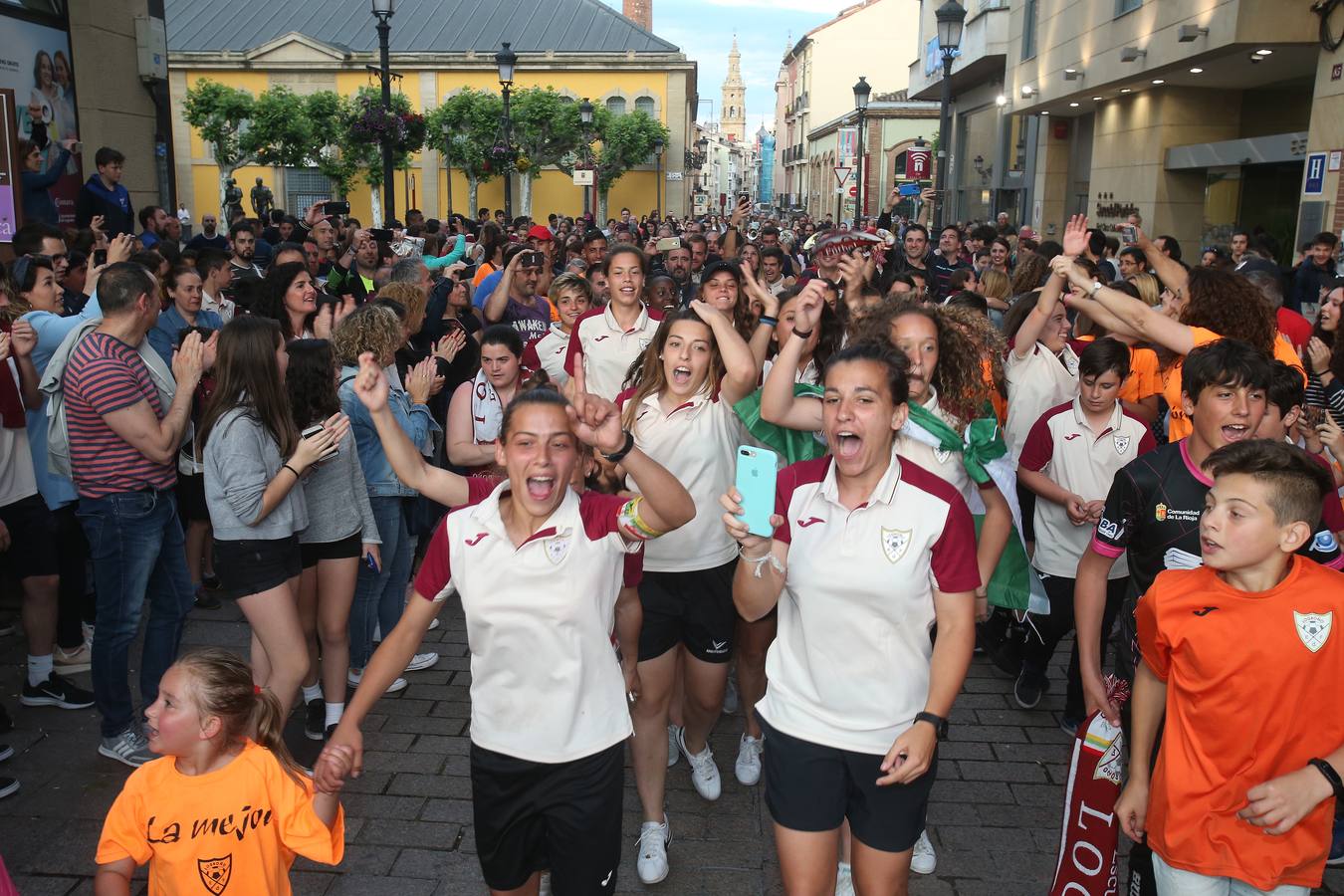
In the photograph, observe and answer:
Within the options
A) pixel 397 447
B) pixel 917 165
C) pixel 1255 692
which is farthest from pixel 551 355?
pixel 917 165

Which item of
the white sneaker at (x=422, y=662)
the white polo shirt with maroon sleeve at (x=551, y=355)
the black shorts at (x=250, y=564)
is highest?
the white polo shirt with maroon sleeve at (x=551, y=355)

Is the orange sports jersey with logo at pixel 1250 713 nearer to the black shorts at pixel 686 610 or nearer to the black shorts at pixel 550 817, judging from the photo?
the black shorts at pixel 550 817

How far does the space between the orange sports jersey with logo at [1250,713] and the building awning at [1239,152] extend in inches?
609

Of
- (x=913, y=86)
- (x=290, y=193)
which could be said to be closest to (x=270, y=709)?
(x=913, y=86)

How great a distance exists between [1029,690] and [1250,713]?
3063 millimetres

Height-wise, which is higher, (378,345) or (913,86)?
(913,86)

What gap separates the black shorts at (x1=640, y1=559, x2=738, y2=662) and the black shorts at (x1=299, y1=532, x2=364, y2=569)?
158 cm

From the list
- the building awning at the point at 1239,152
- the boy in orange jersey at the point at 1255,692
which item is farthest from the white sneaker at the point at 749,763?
the building awning at the point at 1239,152

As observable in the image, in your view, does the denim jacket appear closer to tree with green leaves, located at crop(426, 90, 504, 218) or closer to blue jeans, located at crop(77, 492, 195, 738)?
blue jeans, located at crop(77, 492, 195, 738)

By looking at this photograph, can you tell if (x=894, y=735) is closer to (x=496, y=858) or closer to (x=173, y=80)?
(x=496, y=858)

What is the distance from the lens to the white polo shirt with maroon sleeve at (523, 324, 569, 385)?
702cm

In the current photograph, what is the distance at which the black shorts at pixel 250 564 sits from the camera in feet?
14.8

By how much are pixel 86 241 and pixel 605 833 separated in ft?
25.3

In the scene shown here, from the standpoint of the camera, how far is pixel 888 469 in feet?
10.4
